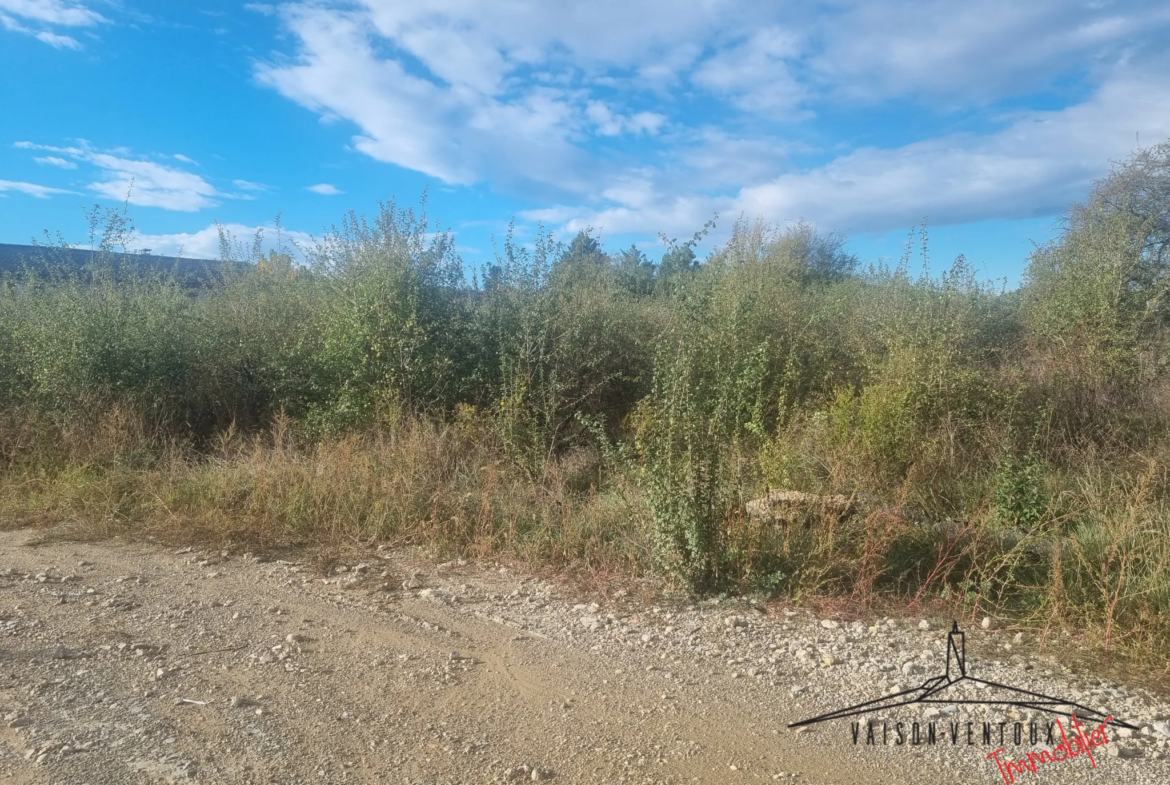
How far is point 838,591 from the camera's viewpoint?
4547 millimetres

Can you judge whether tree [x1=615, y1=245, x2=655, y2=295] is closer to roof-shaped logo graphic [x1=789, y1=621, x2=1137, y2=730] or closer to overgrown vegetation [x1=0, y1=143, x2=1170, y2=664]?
overgrown vegetation [x1=0, y1=143, x2=1170, y2=664]

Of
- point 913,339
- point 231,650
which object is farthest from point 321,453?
point 913,339

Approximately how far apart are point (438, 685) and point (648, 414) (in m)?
4.17

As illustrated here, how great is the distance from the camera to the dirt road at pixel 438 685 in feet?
9.21

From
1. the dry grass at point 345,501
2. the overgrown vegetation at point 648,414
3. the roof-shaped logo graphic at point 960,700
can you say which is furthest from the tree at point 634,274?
the roof-shaped logo graphic at point 960,700

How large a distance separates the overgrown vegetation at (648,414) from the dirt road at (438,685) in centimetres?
69

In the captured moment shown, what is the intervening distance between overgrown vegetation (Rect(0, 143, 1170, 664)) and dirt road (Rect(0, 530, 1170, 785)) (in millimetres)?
691

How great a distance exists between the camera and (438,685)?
3.43 metres

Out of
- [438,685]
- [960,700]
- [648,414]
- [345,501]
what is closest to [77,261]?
[345,501]

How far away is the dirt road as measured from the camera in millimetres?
2807

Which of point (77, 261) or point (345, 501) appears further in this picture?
point (77, 261)

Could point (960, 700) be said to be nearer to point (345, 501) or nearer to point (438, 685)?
point (438, 685)

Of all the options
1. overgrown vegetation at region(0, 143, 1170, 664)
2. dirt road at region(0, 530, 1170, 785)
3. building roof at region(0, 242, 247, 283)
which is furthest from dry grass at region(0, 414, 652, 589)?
building roof at region(0, 242, 247, 283)

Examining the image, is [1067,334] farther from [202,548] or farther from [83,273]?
[83,273]
